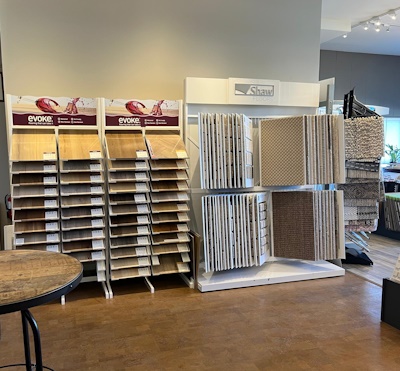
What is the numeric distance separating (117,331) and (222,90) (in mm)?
2515

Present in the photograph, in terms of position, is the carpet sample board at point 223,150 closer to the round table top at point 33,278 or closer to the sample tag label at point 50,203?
the sample tag label at point 50,203

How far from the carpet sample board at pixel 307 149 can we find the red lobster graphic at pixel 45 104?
2.10 metres

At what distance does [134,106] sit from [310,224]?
213 centimetres

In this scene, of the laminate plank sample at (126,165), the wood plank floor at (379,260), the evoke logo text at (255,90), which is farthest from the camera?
the wood plank floor at (379,260)

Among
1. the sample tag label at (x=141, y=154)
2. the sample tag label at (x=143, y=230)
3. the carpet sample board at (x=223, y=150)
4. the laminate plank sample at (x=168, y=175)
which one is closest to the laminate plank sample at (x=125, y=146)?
the sample tag label at (x=141, y=154)

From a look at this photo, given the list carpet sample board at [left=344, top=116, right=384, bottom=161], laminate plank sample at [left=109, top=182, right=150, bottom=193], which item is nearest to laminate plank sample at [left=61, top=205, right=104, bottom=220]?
laminate plank sample at [left=109, top=182, right=150, bottom=193]

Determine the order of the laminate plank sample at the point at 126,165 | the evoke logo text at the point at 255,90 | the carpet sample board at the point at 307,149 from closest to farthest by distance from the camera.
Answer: the laminate plank sample at the point at 126,165 < the carpet sample board at the point at 307,149 < the evoke logo text at the point at 255,90

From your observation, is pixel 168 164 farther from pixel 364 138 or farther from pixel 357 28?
pixel 357 28

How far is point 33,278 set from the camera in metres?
1.69

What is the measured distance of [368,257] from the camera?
477 cm

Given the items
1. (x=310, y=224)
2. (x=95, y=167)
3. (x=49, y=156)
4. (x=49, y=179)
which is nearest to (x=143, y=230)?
(x=95, y=167)

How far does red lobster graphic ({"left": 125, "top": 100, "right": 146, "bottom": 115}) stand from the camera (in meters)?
3.71

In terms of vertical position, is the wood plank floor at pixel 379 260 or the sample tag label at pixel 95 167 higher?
the sample tag label at pixel 95 167

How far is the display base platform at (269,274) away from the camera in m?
3.67
